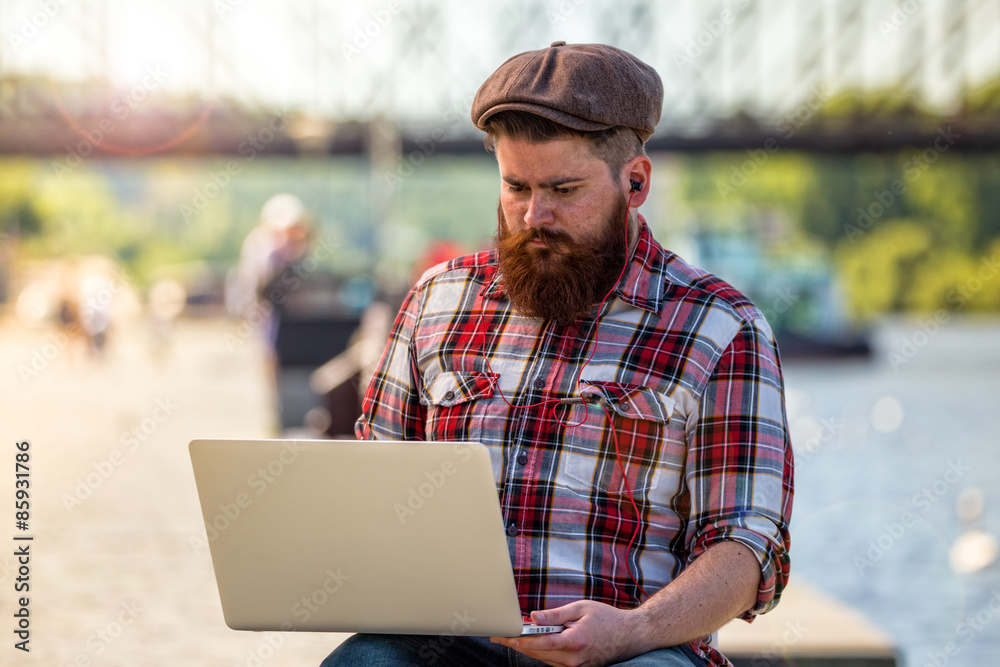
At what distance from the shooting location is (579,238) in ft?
6.08

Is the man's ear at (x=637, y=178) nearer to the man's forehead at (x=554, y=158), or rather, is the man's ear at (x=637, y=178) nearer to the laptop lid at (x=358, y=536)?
the man's forehead at (x=554, y=158)

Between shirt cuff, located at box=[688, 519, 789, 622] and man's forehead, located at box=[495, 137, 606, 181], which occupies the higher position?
man's forehead, located at box=[495, 137, 606, 181]

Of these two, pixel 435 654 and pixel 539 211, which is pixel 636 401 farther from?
pixel 435 654

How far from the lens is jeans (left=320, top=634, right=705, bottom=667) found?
165 centimetres

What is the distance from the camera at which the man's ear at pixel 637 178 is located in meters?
1.86

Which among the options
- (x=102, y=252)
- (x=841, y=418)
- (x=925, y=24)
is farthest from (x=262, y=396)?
(x=102, y=252)

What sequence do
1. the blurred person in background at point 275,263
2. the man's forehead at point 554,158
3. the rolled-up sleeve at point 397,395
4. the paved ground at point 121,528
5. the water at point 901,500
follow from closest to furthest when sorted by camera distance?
the man's forehead at point 554,158 → the rolled-up sleeve at point 397,395 → the paved ground at point 121,528 → the water at point 901,500 → the blurred person in background at point 275,263

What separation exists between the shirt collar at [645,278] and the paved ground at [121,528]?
6.48 feet

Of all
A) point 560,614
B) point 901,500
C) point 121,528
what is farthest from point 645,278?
point 901,500

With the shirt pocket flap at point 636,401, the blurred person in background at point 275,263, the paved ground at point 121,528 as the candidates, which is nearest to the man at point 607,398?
the shirt pocket flap at point 636,401

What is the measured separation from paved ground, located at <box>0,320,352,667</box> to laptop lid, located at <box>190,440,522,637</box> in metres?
1.90

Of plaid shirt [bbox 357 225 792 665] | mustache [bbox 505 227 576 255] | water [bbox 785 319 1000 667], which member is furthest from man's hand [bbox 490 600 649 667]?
water [bbox 785 319 1000 667]

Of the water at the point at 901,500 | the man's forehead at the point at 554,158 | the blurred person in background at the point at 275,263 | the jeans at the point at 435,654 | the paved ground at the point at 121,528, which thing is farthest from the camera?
the blurred person in background at the point at 275,263

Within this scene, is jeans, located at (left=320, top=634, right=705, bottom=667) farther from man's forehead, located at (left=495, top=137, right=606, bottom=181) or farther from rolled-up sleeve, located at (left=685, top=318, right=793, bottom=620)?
man's forehead, located at (left=495, top=137, right=606, bottom=181)
